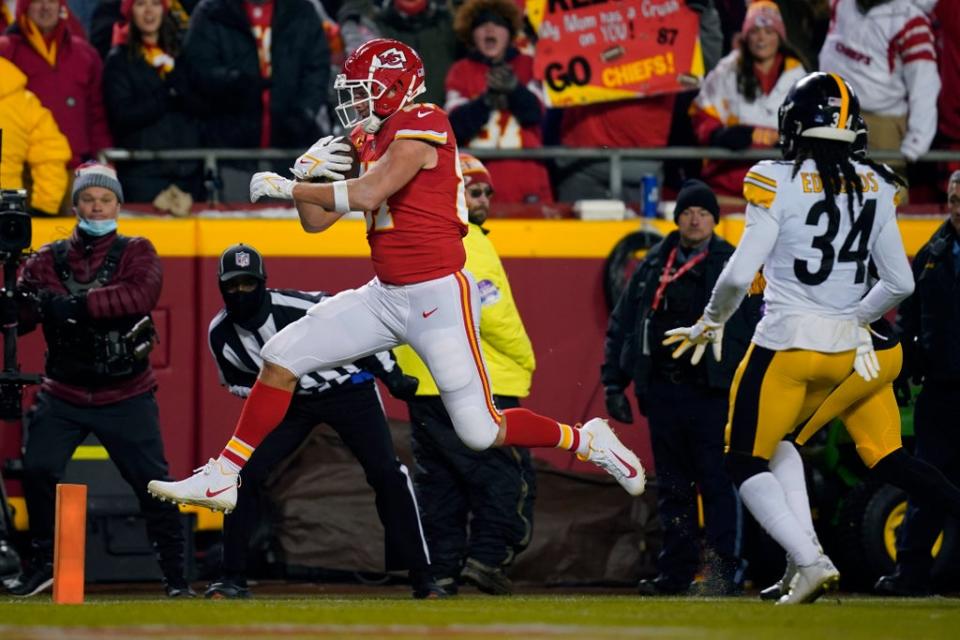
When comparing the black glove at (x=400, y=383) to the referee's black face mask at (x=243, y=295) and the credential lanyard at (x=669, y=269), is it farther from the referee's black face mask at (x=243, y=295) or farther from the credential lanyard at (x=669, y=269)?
the credential lanyard at (x=669, y=269)

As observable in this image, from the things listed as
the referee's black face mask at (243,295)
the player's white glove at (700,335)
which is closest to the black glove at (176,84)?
the referee's black face mask at (243,295)

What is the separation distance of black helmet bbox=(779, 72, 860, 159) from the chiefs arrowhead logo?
1506 mm

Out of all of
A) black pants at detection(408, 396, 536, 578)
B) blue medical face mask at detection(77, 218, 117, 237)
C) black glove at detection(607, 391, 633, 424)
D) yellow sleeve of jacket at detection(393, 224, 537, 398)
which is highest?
blue medical face mask at detection(77, 218, 117, 237)

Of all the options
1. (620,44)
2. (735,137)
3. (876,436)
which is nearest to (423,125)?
(876,436)

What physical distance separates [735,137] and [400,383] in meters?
3.21

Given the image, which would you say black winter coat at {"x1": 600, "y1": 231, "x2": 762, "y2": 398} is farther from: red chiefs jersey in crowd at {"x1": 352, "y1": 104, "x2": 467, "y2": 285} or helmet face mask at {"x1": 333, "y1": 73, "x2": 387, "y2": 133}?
helmet face mask at {"x1": 333, "y1": 73, "x2": 387, "y2": 133}

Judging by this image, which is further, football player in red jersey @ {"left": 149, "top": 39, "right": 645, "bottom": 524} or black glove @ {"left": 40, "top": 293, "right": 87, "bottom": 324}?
black glove @ {"left": 40, "top": 293, "right": 87, "bottom": 324}

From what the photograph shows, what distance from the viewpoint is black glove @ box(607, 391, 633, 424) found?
944 cm

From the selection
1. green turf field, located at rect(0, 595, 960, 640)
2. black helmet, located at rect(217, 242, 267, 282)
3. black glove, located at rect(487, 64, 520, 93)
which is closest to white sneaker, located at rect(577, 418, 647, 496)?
green turf field, located at rect(0, 595, 960, 640)

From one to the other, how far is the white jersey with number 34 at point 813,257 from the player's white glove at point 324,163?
5.00 feet

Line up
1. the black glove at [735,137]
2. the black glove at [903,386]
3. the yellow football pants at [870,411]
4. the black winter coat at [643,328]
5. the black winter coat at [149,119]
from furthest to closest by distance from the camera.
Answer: the black glove at [735,137] < the black winter coat at [149,119] < the black winter coat at [643,328] < the black glove at [903,386] < the yellow football pants at [870,411]

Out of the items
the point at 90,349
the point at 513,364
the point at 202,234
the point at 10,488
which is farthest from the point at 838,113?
the point at 10,488

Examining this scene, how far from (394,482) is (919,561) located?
101 inches

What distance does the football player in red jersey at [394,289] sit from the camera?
283 inches
